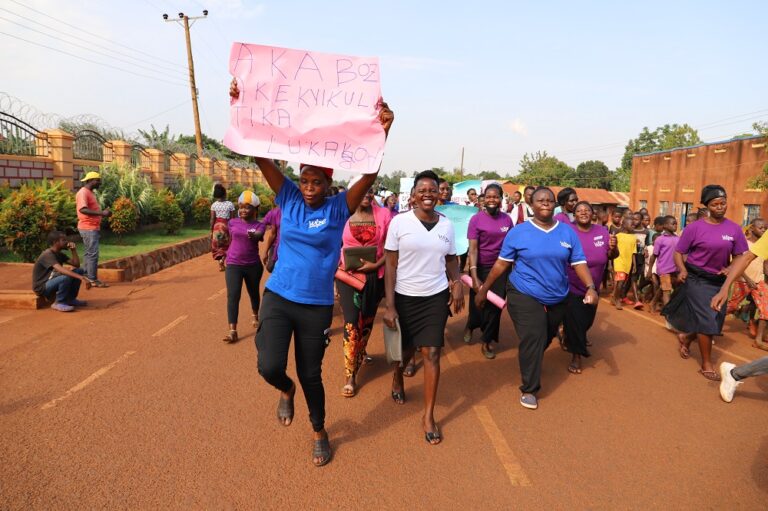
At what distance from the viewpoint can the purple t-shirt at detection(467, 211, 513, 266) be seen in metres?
6.08

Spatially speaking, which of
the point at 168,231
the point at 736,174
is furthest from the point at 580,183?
the point at 168,231

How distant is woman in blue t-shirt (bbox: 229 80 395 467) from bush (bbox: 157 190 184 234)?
47.1 ft

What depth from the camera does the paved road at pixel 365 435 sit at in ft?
10.3

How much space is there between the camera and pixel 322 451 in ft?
11.4

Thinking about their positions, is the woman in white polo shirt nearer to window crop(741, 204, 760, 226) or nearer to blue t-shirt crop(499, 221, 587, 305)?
blue t-shirt crop(499, 221, 587, 305)

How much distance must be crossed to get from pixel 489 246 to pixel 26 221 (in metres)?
8.32

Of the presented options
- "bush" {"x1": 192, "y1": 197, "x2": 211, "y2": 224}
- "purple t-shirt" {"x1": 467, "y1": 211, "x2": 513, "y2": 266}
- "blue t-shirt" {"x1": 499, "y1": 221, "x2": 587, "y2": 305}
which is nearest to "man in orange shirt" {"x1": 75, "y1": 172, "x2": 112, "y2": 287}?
"purple t-shirt" {"x1": 467, "y1": 211, "x2": 513, "y2": 266}

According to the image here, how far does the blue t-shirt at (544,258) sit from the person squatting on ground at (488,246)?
54.0 inches

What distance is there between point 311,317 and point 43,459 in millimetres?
2015

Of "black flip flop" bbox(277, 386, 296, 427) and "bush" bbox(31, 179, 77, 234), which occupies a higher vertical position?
"bush" bbox(31, 179, 77, 234)

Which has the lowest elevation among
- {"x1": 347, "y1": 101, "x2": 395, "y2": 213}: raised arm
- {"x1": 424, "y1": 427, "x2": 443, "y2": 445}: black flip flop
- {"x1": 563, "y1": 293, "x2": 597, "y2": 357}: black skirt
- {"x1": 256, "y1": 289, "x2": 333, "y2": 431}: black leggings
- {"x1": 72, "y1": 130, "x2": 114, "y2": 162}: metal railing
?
{"x1": 424, "y1": 427, "x2": 443, "y2": 445}: black flip flop

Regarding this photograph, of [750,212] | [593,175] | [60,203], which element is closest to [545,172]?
[593,175]

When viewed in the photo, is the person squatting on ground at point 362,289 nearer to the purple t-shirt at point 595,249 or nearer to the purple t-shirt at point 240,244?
the purple t-shirt at point 240,244

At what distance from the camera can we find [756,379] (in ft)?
18.1
